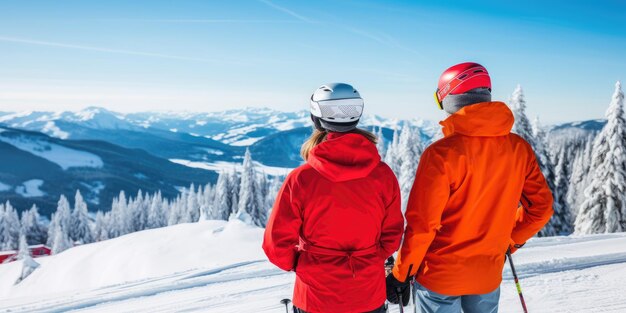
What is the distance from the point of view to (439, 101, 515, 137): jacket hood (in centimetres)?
287

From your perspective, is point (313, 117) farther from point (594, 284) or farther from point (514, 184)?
point (594, 284)

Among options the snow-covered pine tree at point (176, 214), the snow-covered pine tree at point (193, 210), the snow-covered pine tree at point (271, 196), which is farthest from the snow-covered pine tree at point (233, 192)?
the snow-covered pine tree at point (176, 214)

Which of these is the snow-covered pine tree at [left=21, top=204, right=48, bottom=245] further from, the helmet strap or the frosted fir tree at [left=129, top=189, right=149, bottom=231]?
the helmet strap

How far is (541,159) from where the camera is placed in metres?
24.8

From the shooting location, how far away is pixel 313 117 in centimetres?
322

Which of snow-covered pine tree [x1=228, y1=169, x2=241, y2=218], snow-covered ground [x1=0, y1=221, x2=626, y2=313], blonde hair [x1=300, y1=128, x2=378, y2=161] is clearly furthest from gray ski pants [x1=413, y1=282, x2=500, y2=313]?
snow-covered pine tree [x1=228, y1=169, x2=241, y2=218]

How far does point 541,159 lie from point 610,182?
12.4 feet

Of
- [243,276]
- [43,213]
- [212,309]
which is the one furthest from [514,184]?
[43,213]

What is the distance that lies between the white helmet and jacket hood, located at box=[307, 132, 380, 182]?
0.40ft

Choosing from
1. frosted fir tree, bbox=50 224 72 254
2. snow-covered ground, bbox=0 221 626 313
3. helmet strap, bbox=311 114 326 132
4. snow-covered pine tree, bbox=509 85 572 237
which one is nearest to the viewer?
helmet strap, bbox=311 114 326 132

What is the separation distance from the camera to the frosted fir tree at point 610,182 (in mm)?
21562

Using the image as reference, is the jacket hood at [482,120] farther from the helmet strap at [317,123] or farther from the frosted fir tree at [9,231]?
the frosted fir tree at [9,231]

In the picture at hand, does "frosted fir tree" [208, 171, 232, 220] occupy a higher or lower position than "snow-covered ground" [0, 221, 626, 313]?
lower

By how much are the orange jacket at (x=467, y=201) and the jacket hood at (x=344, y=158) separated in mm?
380
